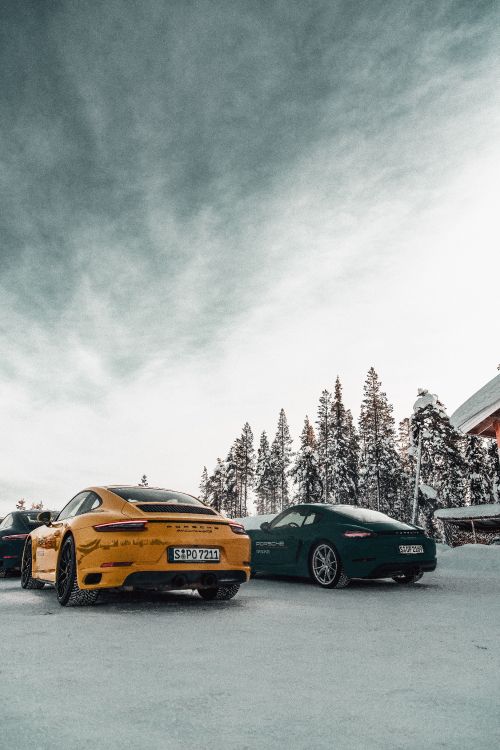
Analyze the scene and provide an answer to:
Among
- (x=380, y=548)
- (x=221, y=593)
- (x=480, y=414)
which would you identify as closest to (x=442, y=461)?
(x=480, y=414)

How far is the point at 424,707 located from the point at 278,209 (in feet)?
40.3

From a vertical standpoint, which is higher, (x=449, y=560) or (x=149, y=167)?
(x=149, y=167)

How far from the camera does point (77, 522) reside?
18.7ft

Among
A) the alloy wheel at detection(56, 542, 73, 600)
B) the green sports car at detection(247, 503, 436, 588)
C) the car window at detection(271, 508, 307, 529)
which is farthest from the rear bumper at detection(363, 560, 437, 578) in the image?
the alloy wheel at detection(56, 542, 73, 600)

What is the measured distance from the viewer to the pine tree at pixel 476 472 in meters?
45.8

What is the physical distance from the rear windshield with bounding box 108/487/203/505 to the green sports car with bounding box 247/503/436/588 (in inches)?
84.9

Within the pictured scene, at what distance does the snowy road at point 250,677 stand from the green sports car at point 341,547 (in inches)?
61.0

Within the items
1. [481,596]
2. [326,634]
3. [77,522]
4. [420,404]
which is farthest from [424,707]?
[420,404]

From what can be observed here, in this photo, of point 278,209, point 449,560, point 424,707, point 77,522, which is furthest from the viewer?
point 278,209

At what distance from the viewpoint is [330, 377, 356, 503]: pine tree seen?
5519 centimetres

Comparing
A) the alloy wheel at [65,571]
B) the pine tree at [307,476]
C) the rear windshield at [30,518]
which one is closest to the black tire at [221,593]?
the alloy wheel at [65,571]

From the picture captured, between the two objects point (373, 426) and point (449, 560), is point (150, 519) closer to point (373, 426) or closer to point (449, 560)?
point (449, 560)

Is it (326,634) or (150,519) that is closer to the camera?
(326,634)

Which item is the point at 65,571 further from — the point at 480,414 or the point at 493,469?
the point at 493,469
